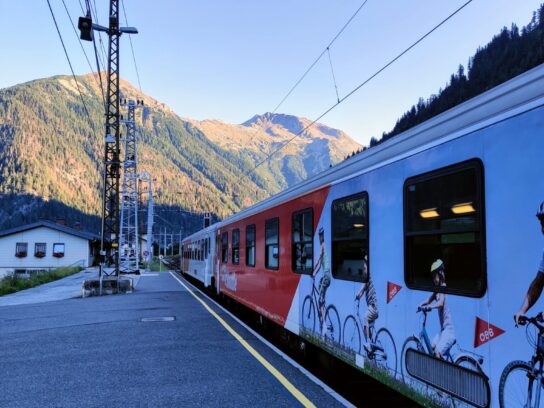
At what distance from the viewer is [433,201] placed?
397 cm

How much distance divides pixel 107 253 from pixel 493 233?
2375 centimetres

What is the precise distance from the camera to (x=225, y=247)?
14367mm

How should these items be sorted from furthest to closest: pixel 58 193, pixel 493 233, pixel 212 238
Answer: pixel 58 193
pixel 212 238
pixel 493 233

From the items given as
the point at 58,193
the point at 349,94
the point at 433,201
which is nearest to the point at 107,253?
the point at 349,94

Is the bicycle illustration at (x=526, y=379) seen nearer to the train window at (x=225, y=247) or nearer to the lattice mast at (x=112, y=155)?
the train window at (x=225, y=247)

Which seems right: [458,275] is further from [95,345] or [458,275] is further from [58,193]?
[58,193]

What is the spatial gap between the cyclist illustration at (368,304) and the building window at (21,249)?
5131 cm

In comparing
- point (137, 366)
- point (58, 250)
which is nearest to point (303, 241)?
point (137, 366)

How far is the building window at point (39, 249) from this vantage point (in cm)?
5000

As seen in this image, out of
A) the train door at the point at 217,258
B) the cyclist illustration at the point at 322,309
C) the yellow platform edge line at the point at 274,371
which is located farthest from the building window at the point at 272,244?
the train door at the point at 217,258

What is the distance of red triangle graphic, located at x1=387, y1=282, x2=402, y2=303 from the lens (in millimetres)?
4459

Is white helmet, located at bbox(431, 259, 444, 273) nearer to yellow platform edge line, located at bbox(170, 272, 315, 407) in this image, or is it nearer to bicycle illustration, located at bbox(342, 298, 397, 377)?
bicycle illustration, located at bbox(342, 298, 397, 377)

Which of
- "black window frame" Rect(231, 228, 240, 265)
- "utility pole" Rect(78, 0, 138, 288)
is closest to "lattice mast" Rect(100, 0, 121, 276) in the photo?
"utility pole" Rect(78, 0, 138, 288)

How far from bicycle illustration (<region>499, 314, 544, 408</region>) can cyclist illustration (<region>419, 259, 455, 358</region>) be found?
0.57 m
